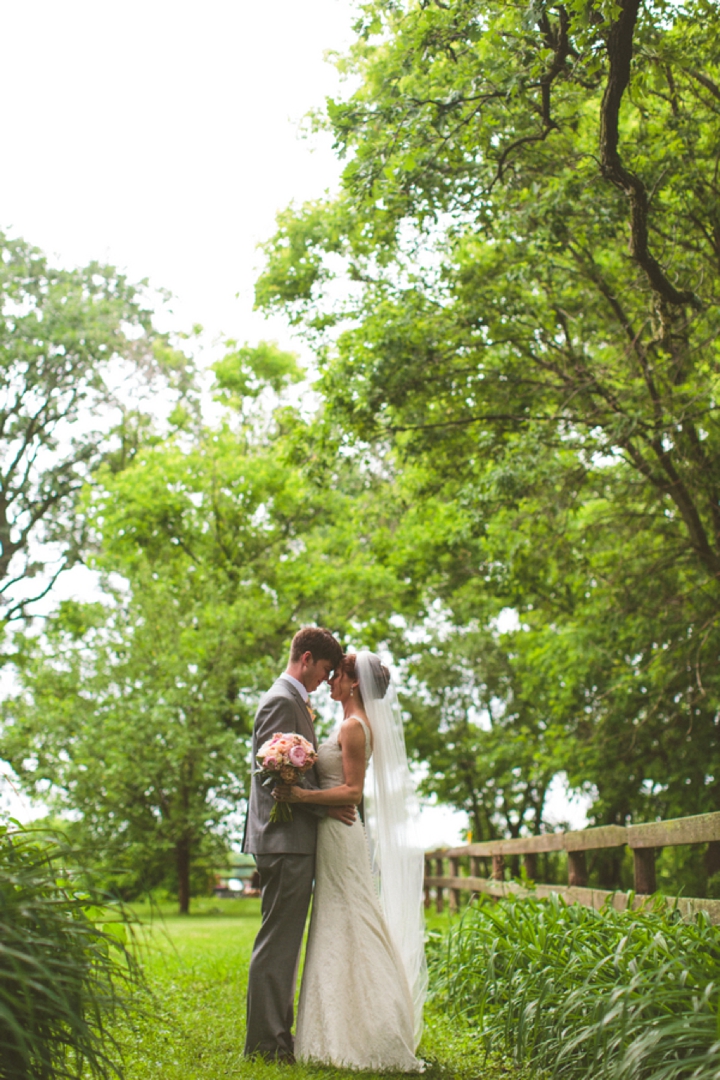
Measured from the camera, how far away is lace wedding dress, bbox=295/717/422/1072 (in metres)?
4.36

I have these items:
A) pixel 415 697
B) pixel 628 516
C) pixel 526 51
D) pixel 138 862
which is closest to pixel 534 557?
pixel 628 516

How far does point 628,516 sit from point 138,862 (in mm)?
11367

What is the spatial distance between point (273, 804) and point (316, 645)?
0.88m

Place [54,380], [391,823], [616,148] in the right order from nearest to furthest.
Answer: [391,823], [616,148], [54,380]

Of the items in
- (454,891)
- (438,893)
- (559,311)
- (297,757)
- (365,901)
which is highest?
(559,311)

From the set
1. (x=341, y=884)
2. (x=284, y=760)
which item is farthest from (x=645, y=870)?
(x=284, y=760)

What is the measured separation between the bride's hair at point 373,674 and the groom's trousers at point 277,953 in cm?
97

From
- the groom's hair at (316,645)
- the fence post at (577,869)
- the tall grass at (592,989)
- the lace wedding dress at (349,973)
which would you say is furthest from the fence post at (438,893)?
the groom's hair at (316,645)

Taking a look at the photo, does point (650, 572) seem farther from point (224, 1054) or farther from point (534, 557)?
point (224, 1054)

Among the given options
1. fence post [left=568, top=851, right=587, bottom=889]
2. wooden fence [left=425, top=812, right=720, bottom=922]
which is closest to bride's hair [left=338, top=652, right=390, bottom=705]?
wooden fence [left=425, top=812, right=720, bottom=922]

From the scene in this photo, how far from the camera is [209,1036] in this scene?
16.0 feet

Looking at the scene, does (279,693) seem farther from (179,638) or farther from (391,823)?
(179,638)

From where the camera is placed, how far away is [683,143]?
24.3 ft

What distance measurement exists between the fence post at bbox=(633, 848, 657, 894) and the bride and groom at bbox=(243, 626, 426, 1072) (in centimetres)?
123
